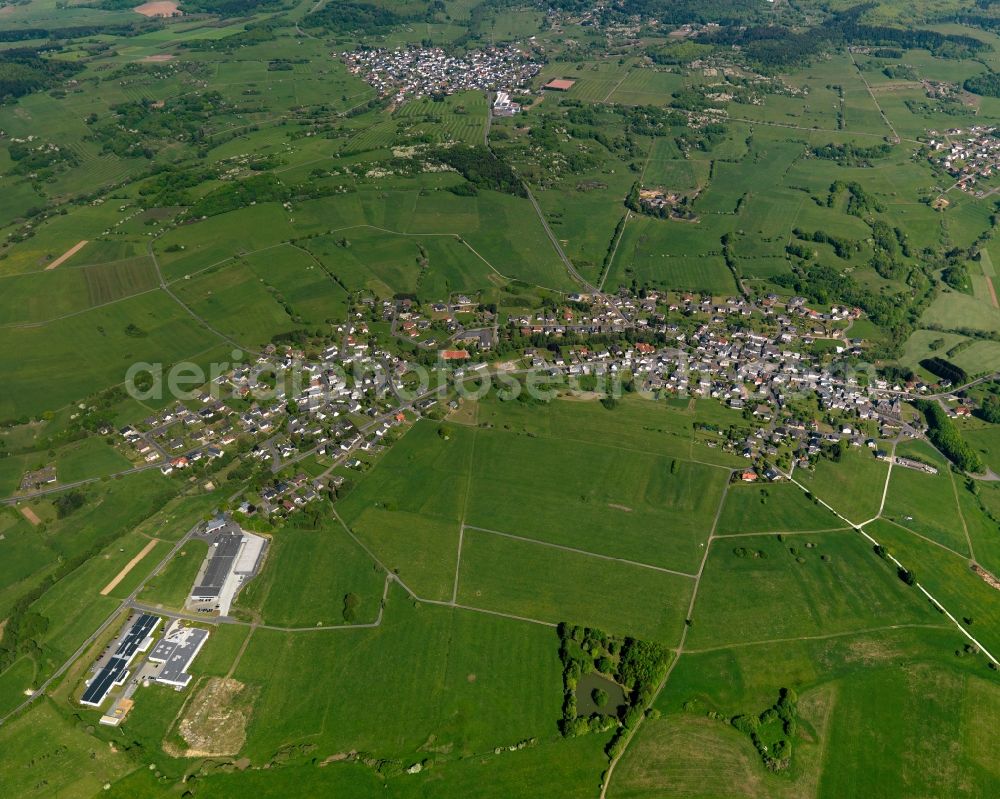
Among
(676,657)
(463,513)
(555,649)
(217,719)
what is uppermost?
(463,513)

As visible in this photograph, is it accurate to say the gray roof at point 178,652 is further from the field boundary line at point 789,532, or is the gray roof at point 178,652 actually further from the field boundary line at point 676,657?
the field boundary line at point 789,532

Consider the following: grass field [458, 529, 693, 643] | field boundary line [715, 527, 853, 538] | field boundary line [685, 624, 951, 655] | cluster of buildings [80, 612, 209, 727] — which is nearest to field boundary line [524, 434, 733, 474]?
field boundary line [715, 527, 853, 538]

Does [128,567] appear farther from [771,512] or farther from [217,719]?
[771,512]

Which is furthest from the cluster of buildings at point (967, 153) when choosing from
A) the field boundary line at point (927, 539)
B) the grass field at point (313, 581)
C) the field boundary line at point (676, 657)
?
the grass field at point (313, 581)

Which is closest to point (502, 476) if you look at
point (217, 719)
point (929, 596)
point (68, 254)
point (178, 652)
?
point (178, 652)

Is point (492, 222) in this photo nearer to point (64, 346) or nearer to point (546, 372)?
point (546, 372)
